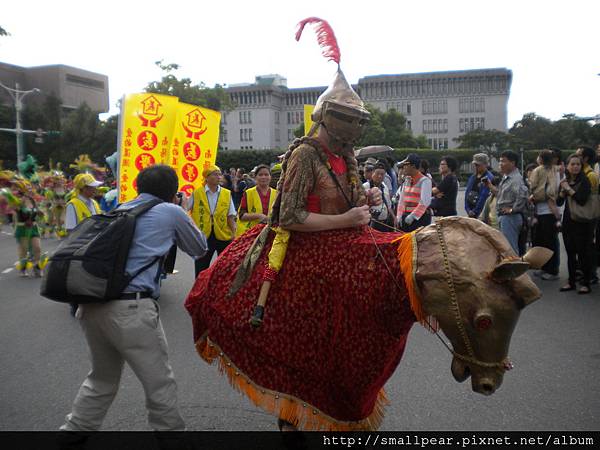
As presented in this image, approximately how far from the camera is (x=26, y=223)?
30.5ft

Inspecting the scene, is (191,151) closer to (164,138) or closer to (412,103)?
(164,138)

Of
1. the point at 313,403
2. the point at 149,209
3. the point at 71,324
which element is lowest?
the point at 71,324

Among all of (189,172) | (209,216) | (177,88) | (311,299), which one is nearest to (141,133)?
(189,172)

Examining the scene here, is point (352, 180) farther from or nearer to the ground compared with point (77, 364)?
farther from the ground

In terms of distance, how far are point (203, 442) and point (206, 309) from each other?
3.27 ft

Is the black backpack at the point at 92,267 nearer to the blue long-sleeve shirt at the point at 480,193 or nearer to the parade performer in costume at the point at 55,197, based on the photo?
the blue long-sleeve shirt at the point at 480,193

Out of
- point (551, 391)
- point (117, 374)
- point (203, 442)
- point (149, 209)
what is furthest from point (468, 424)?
point (149, 209)

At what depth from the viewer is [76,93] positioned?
72750 mm

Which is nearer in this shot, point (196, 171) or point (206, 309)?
point (206, 309)

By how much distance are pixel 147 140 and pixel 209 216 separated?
142cm

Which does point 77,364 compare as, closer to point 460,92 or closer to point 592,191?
point 592,191

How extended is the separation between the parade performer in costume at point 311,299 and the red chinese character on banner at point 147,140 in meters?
4.51

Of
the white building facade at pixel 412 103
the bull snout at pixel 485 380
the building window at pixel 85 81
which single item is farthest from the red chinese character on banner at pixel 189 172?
the white building facade at pixel 412 103

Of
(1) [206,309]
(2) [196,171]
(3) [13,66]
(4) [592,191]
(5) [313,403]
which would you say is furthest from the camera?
(3) [13,66]
